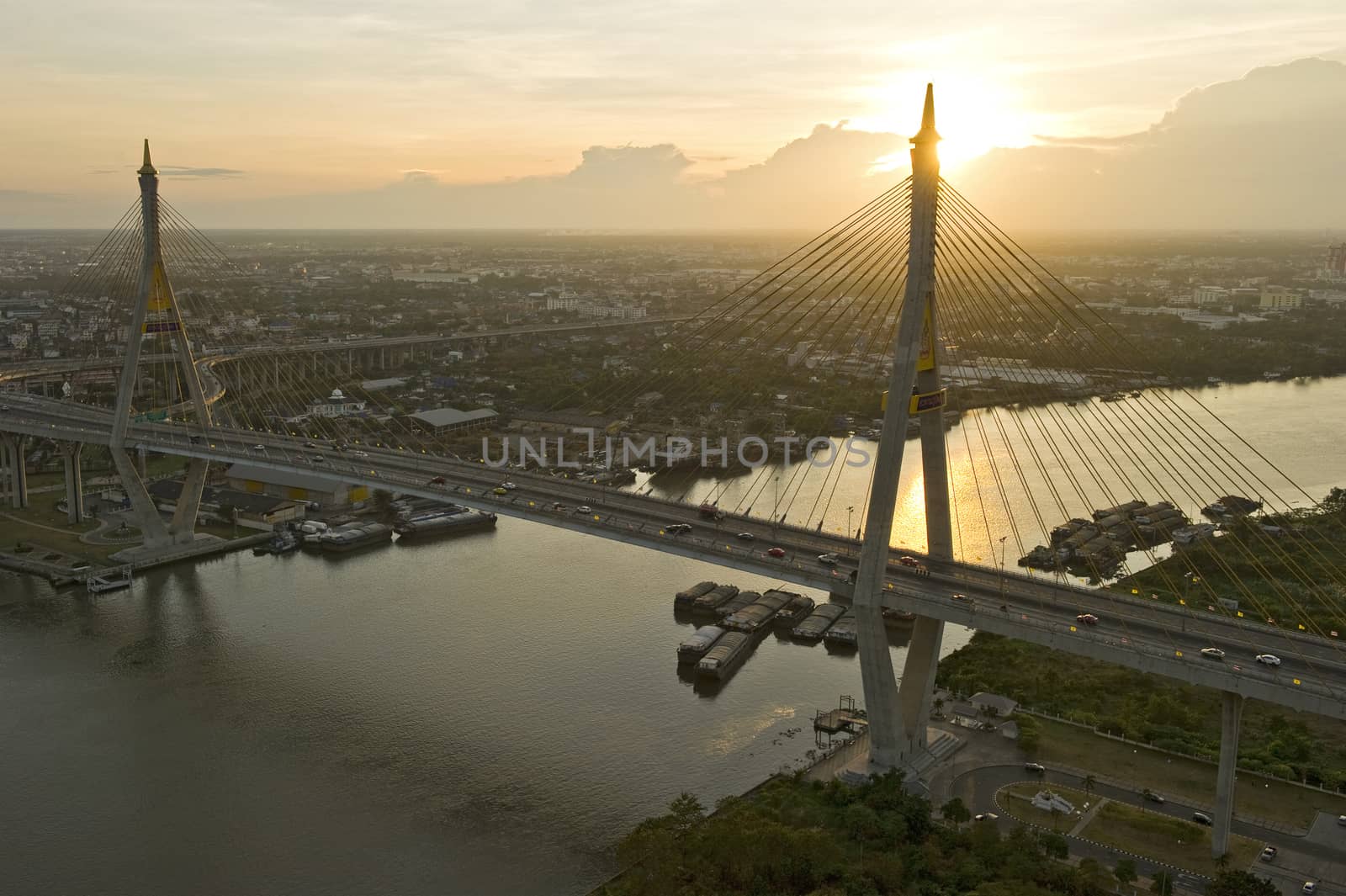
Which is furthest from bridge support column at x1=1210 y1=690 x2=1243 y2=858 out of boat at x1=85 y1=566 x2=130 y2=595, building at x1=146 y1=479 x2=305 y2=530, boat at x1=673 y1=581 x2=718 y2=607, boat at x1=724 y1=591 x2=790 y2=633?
building at x1=146 y1=479 x2=305 y2=530

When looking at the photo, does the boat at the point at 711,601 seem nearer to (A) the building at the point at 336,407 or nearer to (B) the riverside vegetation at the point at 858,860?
(B) the riverside vegetation at the point at 858,860

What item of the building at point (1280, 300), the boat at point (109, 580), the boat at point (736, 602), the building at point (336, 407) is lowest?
the boat at point (736, 602)

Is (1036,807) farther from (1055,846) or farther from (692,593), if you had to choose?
(692,593)

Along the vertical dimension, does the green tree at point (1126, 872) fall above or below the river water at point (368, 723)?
→ above

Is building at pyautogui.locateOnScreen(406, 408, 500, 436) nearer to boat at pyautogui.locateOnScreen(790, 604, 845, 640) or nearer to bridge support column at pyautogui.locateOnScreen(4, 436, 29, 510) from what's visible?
bridge support column at pyautogui.locateOnScreen(4, 436, 29, 510)

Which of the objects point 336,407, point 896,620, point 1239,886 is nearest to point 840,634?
point 896,620

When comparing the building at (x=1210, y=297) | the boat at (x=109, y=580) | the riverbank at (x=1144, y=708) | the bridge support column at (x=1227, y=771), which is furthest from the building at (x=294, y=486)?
the building at (x=1210, y=297)
